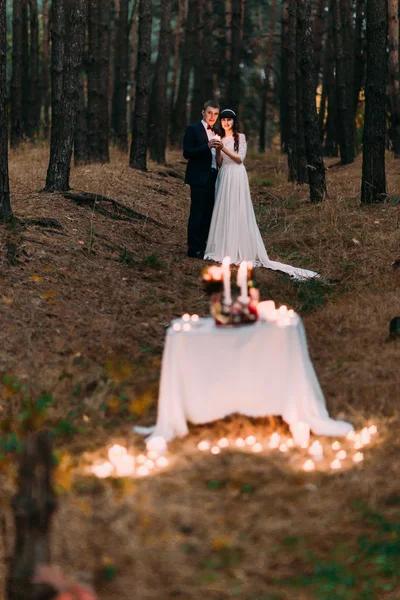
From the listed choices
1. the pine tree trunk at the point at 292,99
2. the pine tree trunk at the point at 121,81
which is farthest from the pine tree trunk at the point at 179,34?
the pine tree trunk at the point at 292,99

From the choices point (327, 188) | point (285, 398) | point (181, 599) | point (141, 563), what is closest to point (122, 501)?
point (141, 563)

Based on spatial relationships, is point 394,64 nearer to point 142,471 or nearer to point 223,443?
point 223,443

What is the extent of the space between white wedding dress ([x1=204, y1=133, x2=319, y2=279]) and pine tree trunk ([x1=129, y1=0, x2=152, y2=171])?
314 inches

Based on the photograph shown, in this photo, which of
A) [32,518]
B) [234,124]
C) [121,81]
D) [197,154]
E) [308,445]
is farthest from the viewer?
[121,81]

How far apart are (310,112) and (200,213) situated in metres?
5.44

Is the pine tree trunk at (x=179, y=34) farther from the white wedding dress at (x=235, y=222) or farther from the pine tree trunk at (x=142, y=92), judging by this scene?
the white wedding dress at (x=235, y=222)

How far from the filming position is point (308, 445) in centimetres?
651

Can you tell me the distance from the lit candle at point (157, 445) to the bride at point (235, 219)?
6.26 meters

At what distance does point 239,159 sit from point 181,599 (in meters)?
8.56

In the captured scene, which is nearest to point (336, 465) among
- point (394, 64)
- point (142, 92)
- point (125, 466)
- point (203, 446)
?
point (203, 446)

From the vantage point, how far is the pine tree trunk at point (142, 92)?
19.9 metres

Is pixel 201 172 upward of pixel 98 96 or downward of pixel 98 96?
downward

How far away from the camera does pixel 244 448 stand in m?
6.37

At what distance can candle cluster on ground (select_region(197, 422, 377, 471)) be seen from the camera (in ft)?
20.3
